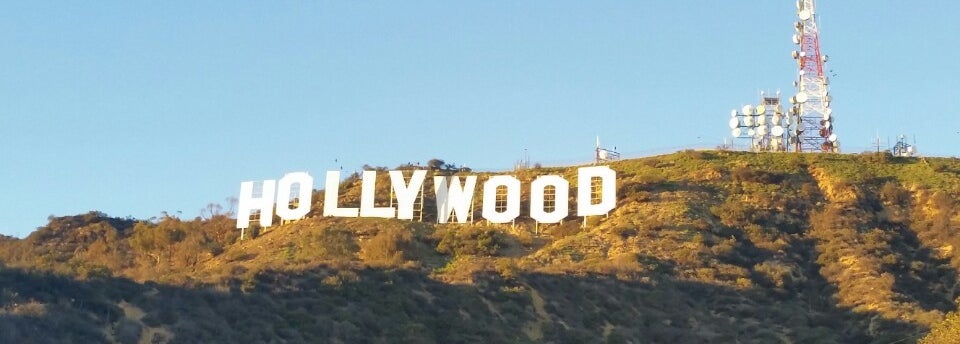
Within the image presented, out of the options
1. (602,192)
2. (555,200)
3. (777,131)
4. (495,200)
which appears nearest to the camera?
(602,192)

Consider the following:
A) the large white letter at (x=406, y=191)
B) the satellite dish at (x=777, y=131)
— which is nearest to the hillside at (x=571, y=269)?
the large white letter at (x=406, y=191)

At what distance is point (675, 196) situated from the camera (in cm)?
7538

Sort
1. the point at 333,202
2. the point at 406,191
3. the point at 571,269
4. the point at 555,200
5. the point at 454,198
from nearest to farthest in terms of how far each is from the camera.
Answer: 1. the point at 571,269
2. the point at 555,200
3. the point at 454,198
4. the point at 333,202
5. the point at 406,191

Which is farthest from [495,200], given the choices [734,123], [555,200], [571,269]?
[734,123]

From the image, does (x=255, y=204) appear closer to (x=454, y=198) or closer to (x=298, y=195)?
(x=298, y=195)

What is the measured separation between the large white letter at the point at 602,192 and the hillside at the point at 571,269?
3.07ft

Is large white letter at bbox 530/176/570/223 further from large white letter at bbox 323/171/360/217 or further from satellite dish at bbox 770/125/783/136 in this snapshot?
satellite dish at bbox 770/125/783/136

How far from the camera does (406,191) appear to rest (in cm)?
7488

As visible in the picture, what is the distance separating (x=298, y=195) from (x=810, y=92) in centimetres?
2916

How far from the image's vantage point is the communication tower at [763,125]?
84.4 meters

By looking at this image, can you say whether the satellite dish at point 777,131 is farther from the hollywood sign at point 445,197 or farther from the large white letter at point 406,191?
the large white letter at point 406,191

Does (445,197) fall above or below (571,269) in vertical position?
above

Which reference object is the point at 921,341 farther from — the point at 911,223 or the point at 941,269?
the point at 911,223

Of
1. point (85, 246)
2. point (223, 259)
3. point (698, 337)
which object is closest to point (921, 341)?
point (698, 337)
